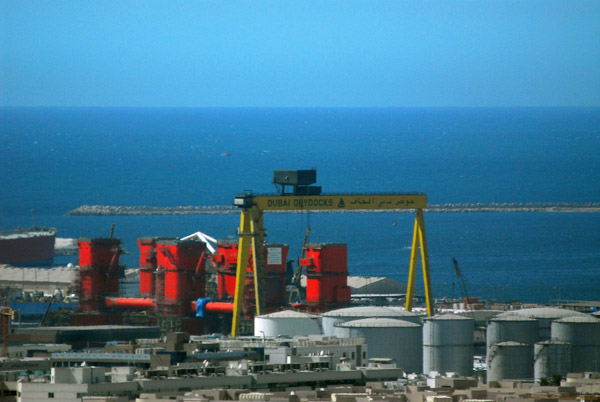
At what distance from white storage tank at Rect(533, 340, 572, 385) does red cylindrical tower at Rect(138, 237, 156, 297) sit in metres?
27.9

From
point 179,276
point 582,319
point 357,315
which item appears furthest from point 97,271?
point 582,319

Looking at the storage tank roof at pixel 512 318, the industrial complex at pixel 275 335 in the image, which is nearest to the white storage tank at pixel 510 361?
the industrial complex at pixel 275 335

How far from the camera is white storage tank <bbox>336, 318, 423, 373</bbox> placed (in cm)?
7669

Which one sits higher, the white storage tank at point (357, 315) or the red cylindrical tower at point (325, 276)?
the red cylindrical tower at point (325, 276)

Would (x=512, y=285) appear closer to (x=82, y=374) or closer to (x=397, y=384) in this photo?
(x=397, y=384)

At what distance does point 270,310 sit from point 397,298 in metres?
21.5

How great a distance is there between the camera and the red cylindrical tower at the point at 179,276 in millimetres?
93250

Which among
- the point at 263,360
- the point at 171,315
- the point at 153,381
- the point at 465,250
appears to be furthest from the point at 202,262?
the point at 465,250

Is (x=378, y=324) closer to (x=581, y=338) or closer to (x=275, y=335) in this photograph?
(x=275, y=335)

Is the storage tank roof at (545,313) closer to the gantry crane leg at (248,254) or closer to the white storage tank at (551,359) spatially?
the white storage tank at (551,359)

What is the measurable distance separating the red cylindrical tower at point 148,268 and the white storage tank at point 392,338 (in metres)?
21.2

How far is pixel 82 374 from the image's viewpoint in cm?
5175

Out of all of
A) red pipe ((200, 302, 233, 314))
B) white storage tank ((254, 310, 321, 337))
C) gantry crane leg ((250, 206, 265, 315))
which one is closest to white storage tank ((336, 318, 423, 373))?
white storage tank ((254, 310, 321, 337))

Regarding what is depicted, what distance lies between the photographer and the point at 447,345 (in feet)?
258
